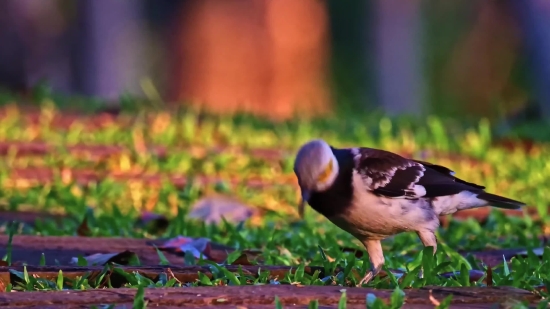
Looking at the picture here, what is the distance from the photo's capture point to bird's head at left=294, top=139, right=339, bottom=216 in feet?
16.4

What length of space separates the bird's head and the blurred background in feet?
A: 49.8

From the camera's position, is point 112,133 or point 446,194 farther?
point 112,133

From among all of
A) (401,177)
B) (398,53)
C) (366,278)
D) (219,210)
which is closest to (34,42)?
(398,53)

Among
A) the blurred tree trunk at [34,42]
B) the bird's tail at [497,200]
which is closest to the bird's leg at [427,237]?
the bird's tail at [497,200]

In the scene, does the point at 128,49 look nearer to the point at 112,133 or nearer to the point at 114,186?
the point at 112,133

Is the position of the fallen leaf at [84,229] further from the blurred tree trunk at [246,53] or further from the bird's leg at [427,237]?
the blurred tree trunk at [246,53]

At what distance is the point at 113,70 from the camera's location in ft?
88.4

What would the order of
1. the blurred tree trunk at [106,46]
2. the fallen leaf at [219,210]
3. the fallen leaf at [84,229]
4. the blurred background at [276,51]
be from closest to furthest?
the fallen leaf at [84,229], the fallen leaf at [219,210], the blurred background at [276,51], the blurred tree trunk at [106,46]

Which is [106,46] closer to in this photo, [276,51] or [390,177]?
[276,51]

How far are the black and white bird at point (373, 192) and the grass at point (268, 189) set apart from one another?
17cm

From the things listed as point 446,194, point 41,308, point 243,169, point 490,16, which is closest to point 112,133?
point 243,169

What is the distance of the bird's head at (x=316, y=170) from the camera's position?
5008mm

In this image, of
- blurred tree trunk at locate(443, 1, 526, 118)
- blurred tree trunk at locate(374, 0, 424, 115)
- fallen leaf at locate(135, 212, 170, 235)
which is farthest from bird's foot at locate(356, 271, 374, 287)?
blurred tree trunk at locate(443, 1, 526, 118)

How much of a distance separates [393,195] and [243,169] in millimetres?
4069
